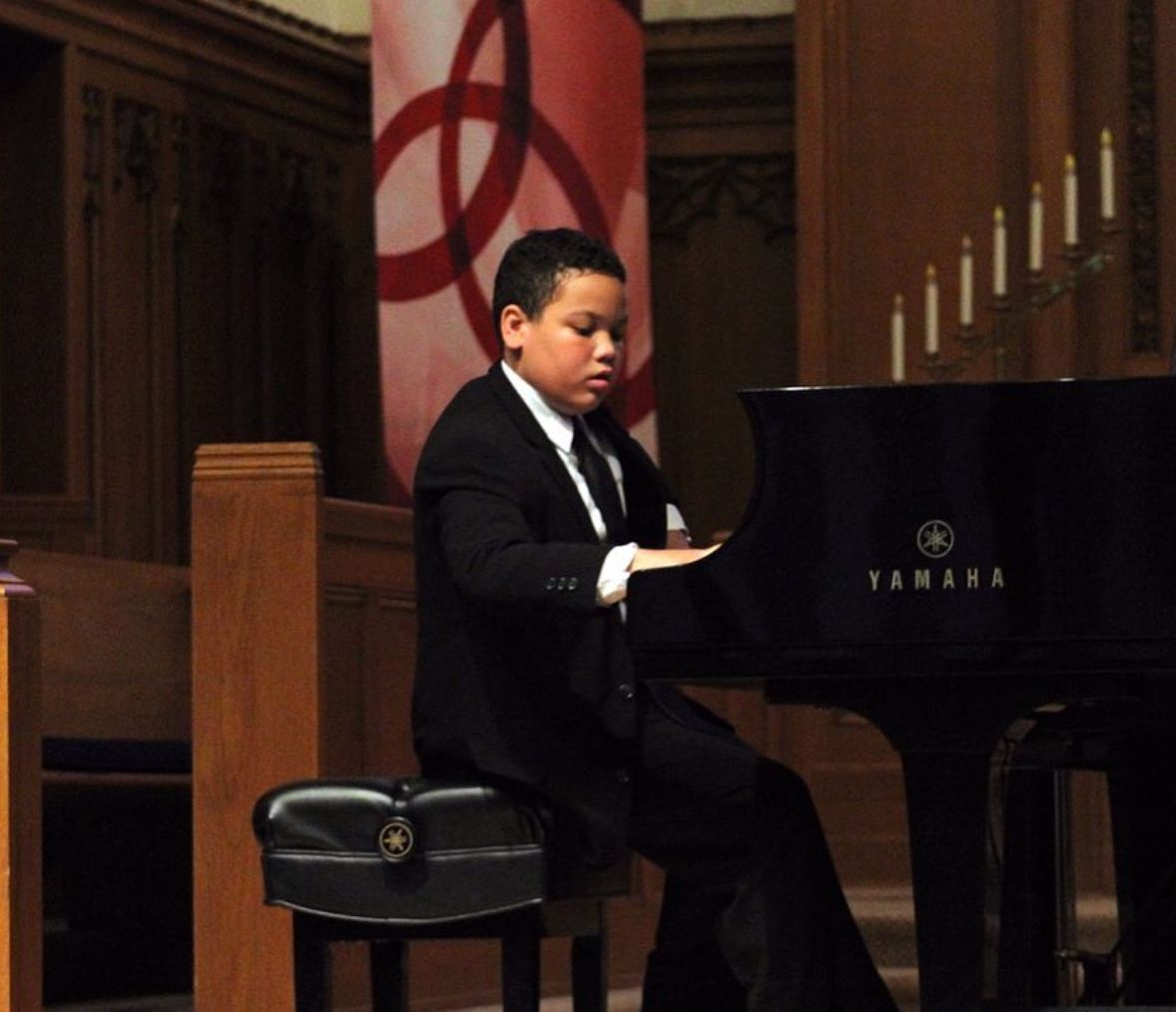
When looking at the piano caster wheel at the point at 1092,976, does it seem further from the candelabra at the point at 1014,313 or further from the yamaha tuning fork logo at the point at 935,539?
the candelabra at the point at 1014,313

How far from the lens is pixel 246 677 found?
4824 mm

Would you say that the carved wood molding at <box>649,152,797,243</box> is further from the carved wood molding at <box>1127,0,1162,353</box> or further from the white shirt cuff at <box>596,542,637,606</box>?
the white shirt cuff at <box>596,542,637,606</box>

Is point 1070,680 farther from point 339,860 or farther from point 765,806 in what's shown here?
point 339,860

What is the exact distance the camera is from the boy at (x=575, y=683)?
3371 millimetres

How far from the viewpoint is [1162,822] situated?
402 centimetres

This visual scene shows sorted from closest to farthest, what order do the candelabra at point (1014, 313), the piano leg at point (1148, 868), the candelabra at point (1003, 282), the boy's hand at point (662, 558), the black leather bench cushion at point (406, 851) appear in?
the boy's hand at point (662, 558) < the black leather bench cushion at point (406, 851) < the piano leg at point (1148, 868) < the candelabra at point (1003, 282) < the candelabra at point (1014, 313)

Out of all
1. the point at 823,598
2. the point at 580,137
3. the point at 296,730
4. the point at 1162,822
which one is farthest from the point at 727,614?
the point at 580,137

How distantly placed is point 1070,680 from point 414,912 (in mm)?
1014

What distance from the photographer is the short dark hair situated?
11.9ft

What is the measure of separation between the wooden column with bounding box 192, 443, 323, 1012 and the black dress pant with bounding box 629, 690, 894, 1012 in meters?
1.30

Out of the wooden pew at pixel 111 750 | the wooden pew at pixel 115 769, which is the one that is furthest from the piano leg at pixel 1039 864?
the wooden pew at pixel 115 769

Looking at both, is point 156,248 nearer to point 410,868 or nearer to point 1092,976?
point 1092,976

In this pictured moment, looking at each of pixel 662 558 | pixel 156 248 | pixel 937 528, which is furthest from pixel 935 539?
pixel 156 248

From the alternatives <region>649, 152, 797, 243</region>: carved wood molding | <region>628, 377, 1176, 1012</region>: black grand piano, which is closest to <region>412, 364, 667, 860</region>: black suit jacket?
<region>628, 377, 1176, 1012</region>: black grand piano
